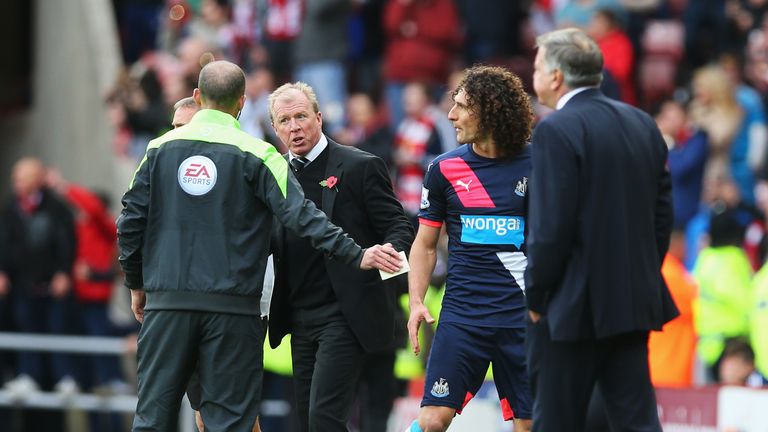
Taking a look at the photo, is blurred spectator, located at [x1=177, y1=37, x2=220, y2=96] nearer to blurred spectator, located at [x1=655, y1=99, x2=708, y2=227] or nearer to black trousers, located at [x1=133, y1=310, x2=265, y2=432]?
blurred spectator, located at [x1=655, y1=99, x2=708, y2=227]

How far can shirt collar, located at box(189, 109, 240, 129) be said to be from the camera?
8469 millimetres

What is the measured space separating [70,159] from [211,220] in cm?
1381

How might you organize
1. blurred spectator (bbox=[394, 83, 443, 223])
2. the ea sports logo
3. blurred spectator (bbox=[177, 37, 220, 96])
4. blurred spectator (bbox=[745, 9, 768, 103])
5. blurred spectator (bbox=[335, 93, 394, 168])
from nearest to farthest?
the ea sports logo → blurred spectator (bbox=[745, 9, 768, 103]) → blurred spectator (bbox=[394, 83, 443, 223]) → blurred spectator (bbox=[335, 93, 394, 168]) → blurred spectator (bbox=[177, 37, 220, 96])

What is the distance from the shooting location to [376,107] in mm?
18531

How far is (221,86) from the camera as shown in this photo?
8500mm

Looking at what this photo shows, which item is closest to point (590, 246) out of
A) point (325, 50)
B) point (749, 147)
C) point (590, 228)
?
point (590, 228)

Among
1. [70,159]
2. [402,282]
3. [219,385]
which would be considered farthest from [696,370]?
[70,159]

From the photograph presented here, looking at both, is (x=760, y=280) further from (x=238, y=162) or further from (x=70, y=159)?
(x=70, y=159)

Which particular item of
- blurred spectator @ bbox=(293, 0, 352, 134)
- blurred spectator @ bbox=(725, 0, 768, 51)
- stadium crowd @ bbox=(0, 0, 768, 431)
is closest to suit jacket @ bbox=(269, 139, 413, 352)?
stadium crowd @ bbox=(0, 0, 768, 431)

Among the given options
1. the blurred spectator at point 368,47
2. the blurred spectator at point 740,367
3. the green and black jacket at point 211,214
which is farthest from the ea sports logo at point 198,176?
the blurred spectator at point 368,47

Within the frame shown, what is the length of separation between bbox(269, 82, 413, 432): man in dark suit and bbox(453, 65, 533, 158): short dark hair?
874 millimetres

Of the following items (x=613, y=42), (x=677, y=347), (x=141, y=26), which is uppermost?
(x=141, y=26)

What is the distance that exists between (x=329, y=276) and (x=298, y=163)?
2.38 feet

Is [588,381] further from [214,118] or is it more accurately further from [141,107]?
[141,107]
